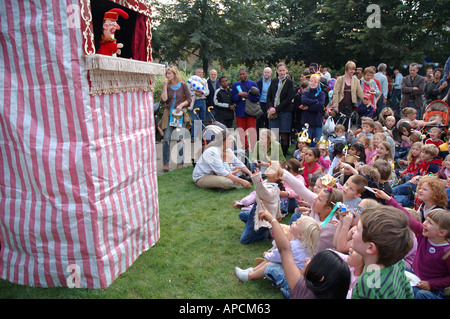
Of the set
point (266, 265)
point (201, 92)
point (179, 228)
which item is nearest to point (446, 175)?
point (266, 265)

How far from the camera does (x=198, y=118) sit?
341 inches

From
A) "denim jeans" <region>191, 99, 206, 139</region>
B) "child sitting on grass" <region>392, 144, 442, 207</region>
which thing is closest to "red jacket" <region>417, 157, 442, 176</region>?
"child sitting on grass" <region>392, 144, 442, 207</region>

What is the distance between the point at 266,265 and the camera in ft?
11.2

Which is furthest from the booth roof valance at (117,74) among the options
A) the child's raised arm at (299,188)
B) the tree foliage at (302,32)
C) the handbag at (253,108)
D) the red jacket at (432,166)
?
the tree foliage at (302,32)

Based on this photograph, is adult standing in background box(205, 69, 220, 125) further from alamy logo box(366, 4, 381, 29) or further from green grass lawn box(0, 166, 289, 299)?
green grass lawn box(0, 166, 289, 299)

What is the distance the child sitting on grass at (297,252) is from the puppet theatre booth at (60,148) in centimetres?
145

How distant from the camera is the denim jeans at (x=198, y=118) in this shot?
332 inches

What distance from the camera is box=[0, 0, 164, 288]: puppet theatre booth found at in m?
2.92

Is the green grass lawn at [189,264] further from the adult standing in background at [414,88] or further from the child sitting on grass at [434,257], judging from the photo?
the adult standing in background at [414,88]

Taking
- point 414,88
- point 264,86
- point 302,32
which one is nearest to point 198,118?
point 264,86

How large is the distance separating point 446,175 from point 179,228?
3.53 metres

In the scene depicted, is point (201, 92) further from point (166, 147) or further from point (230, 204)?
point (230, 204)

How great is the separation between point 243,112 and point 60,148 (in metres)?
5.87

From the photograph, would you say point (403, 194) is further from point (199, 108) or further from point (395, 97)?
point (395, 97)
